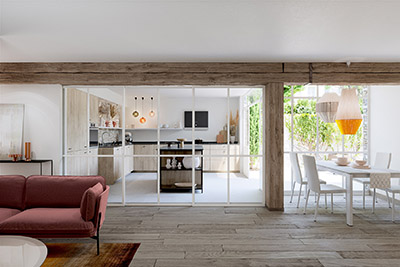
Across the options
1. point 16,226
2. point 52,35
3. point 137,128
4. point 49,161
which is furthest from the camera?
point 137,128

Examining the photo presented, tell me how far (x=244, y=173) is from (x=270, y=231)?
2655mm

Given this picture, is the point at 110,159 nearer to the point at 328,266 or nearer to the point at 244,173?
the point at 244,173

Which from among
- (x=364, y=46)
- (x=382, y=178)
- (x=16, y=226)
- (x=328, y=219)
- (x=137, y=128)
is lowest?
(x=328, y=219)

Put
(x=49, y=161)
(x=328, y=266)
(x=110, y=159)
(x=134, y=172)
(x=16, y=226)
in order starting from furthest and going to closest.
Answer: (x=110, y=159)
(x=134, y=172)
(x=49, y=161)
(x=16, y=226)
(x=328, y=266)

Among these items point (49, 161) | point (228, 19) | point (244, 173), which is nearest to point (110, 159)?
point (49, 161)

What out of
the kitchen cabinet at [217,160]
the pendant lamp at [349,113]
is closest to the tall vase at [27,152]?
the kitchen cabinet at [217,160]

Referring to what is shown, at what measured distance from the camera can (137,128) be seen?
816 centimetres

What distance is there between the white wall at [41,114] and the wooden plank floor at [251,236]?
1575 mm

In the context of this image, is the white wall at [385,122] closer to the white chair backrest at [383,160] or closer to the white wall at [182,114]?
the white chair backrest at [383,160]

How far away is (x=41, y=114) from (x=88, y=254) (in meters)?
2.99

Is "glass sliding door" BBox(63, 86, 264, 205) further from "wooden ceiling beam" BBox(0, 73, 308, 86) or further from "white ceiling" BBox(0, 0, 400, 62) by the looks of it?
"white ceiling" BBox(0, 0, 400, 62)

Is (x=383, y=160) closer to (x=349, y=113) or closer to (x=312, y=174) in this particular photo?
(x=349, y=113)

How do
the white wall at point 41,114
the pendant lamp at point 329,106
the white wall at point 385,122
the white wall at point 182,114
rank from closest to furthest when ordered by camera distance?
1. the pendant lamp at point 329,106
2. the white wall at point 41,114
3. the white wall at point 385,122
4. the white wall at point 182,114

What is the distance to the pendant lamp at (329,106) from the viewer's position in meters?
4.80
